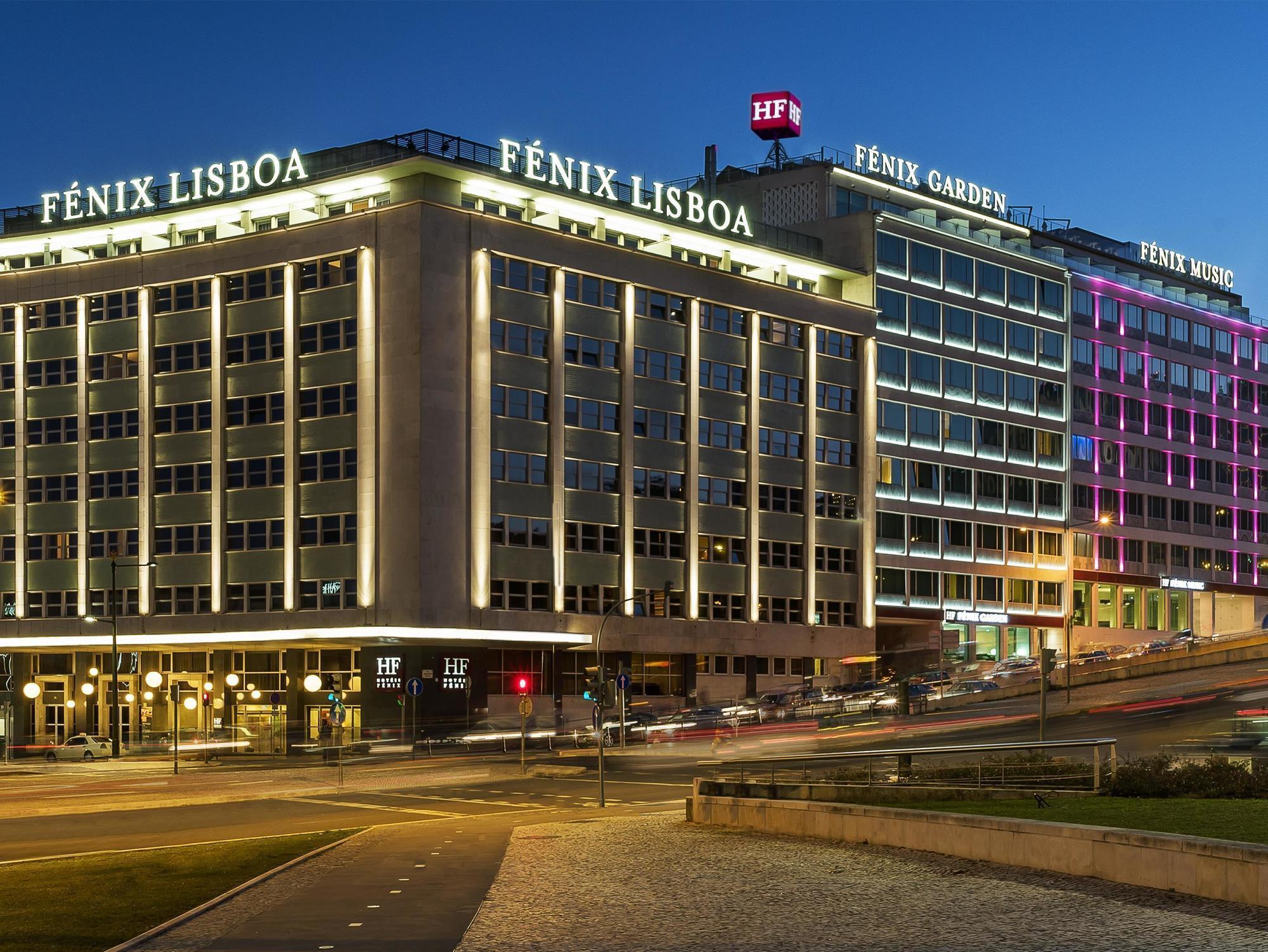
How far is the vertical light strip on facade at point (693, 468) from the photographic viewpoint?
91500mm

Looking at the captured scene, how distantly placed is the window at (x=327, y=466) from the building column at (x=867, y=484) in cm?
3496

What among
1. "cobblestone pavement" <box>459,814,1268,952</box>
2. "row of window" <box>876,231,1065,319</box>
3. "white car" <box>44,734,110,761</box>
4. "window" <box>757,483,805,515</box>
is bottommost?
"white car" <box>44,734,110,761</box>

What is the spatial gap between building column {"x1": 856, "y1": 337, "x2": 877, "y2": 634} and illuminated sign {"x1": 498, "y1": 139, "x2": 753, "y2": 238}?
38.8 feet

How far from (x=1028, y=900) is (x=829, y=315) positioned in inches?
3197

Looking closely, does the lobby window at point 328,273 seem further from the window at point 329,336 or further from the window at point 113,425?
the window at point 113,425

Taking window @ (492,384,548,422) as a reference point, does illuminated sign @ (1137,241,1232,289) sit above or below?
above

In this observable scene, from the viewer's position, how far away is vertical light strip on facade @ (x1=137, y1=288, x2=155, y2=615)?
87.2 m

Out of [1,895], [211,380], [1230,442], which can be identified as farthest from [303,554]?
[1230,442]

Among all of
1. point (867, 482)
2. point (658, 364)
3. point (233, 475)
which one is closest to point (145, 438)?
point (233, 475)

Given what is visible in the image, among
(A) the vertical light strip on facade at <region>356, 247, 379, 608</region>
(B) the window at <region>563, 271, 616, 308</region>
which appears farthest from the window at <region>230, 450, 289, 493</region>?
A: (B) the window at <region>563, 271, 616, 308</region>

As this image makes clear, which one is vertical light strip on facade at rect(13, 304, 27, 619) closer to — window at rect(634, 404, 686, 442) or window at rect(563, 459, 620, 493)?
window at rect(563, 459, 620, 493)

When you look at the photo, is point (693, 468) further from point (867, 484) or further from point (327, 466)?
point (327, 466)

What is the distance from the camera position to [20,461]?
91.4 metres

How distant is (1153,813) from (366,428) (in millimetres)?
59585
